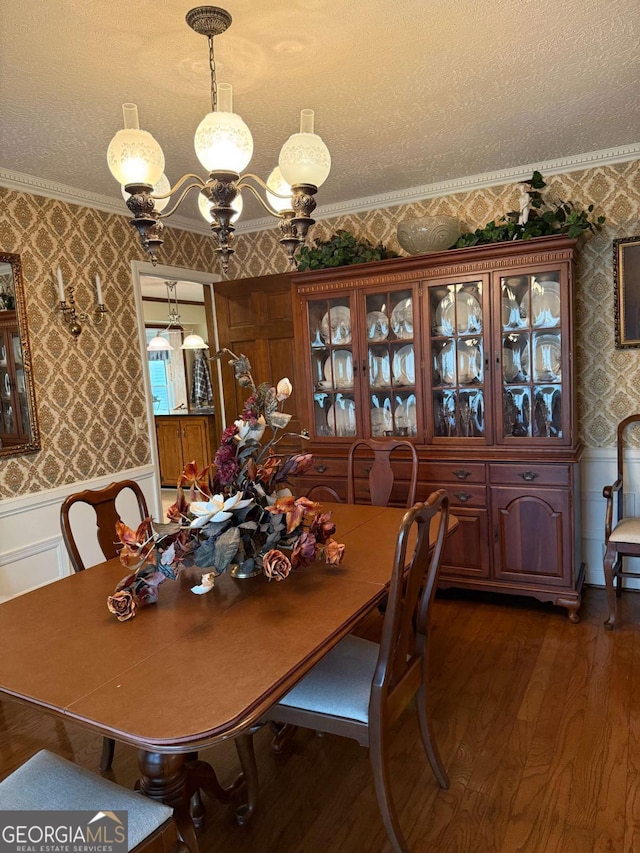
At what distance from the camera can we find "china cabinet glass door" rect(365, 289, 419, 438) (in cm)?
345

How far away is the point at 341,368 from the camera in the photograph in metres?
3.67

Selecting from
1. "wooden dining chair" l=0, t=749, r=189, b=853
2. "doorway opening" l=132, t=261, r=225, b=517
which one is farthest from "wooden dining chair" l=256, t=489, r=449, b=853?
"doorway opening" l=132, t=261, r=225, b=517

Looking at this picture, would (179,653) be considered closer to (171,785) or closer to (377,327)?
(171,785)

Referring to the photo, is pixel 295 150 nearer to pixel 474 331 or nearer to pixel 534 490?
pixel 474 331

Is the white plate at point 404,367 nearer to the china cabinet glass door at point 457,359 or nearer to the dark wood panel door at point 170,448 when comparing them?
the china cabinet glass door at point 457,359

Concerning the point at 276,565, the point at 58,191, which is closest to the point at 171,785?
the point at 276,565

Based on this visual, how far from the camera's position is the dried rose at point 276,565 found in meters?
1.61

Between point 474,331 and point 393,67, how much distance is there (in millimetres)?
1497

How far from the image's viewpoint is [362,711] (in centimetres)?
161

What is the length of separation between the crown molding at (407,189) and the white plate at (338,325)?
0.80 m

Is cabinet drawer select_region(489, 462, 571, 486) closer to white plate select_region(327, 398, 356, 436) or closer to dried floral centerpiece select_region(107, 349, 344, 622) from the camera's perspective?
white plate select_region(327, 398, 356, 436)

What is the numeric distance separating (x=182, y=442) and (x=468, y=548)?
4527 mm

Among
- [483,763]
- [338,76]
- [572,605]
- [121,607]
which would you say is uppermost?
[338,76]

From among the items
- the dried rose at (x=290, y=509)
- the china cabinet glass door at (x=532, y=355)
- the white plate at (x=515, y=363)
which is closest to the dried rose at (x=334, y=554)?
the dried rose at (x=290, y=509)
